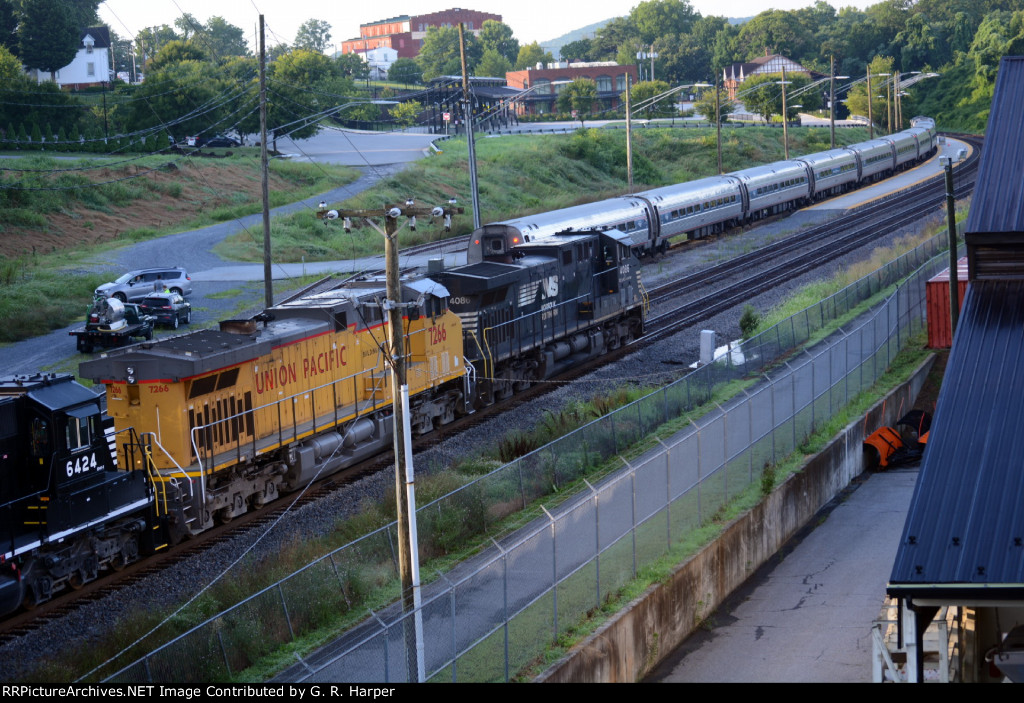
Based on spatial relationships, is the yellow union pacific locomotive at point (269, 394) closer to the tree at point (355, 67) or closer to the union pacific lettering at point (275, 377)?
the union pacific lettering at point (275, 377)

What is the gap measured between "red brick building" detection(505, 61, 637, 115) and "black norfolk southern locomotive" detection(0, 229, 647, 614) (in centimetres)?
13499

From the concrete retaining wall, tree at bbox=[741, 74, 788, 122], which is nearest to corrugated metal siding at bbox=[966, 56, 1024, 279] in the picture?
the concrete retaining wall

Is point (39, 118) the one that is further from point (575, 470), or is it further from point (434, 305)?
point (575, 470)

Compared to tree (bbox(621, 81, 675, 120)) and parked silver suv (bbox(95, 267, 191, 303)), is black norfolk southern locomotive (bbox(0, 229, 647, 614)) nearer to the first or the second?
parked silver suv (bbox(95, 267, 191, 303))

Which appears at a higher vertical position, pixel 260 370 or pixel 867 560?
pixel 260 370

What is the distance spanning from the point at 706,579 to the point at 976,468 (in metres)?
8.17

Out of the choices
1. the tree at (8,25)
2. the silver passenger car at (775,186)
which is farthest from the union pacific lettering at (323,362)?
the tree at (8,25)

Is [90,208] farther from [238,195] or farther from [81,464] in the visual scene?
[81,464]

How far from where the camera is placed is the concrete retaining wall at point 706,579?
16688mm

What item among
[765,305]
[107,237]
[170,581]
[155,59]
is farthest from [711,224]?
[155,59]

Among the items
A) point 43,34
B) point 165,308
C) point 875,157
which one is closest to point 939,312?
point 165,308

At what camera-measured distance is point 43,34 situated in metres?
102

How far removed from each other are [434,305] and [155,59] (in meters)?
93.0

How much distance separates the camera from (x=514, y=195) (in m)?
81.5
